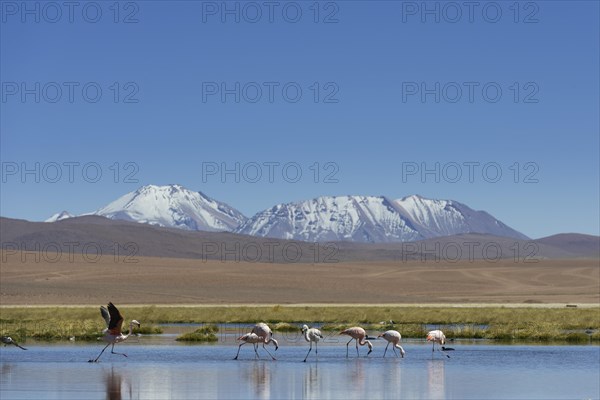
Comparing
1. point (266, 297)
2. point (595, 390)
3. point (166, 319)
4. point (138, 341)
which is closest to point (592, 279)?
point (266, 297)

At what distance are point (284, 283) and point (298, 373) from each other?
7373 centimetres

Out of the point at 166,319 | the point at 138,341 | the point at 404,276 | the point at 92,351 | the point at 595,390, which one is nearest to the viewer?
the point at 595,390

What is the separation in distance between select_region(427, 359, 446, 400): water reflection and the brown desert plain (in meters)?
46.0

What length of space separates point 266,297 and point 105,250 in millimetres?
111800

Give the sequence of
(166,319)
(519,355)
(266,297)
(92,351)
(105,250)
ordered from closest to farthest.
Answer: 1. (519,355)
2. (92,351)
3. (166,319)
4. (266,297)
5. (105,250)

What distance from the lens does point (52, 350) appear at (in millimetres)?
32094

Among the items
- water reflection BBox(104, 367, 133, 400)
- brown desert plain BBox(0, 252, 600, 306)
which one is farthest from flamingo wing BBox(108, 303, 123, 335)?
brown desert plain BBox(0, 252, 600, 306)

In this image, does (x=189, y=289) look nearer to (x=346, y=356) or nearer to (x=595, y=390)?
(x=346, y=356)

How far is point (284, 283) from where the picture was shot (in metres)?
98.9

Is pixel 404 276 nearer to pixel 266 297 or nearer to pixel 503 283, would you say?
pixel 503 283

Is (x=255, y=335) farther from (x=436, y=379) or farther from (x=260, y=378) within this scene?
(x=436, y=379)

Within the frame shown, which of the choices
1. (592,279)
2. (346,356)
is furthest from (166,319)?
(592,279)

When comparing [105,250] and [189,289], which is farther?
[105,250]

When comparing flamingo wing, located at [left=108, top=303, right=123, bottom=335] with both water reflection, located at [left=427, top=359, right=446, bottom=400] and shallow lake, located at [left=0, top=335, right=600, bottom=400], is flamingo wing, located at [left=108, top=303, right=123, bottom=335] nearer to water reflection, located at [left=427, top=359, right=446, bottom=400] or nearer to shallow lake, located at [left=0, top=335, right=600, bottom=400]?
shallow lake, located at [left=0, top=335, right=600, bottom=400]
